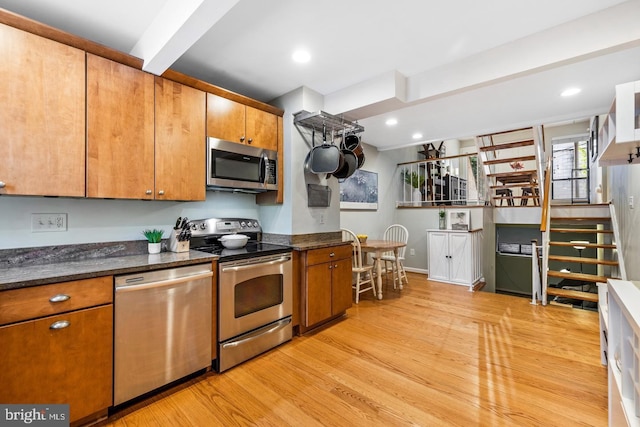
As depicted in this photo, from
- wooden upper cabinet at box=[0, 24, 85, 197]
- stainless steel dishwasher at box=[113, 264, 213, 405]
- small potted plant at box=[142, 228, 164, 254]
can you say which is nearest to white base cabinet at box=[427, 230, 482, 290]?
stainless steel dishwasher at box=[113, 264, 213, 405]

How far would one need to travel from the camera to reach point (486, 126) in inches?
166

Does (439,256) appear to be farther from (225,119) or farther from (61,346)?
(61,346)

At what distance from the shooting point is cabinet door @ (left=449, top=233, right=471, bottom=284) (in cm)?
464

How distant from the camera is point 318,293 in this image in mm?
2832

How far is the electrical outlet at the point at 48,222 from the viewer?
186 centimetres

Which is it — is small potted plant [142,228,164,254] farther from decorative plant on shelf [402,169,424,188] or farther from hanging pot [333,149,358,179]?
decorative plant on shelf [402,169,424,188]

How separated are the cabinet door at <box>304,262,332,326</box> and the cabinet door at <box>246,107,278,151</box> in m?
1.30

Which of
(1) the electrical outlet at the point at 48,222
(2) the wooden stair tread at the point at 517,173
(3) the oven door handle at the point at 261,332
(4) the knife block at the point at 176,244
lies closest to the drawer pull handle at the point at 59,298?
(1) the electrical outlet at the point at 48,222

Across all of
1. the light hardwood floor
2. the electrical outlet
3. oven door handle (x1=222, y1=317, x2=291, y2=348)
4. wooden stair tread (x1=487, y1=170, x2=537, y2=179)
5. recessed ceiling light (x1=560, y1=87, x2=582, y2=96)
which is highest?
recessed ceiling light (x1=560, y1=87, x2=582, y2=96)

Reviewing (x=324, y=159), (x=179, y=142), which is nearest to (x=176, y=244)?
(x=179, y=142)

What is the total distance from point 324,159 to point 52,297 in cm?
225

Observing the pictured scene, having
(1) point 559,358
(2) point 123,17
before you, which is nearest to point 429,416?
(1) point 559,358

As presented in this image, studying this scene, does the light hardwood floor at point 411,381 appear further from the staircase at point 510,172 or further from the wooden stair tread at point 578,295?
the staircase at point 510,172

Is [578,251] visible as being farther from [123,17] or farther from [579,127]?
[123,17]
